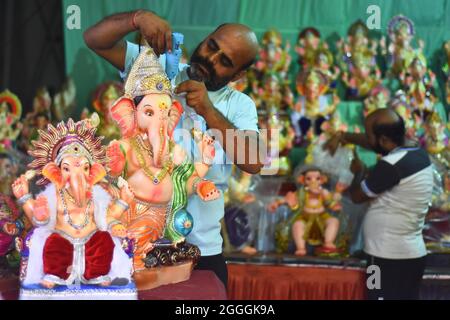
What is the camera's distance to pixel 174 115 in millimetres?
1528

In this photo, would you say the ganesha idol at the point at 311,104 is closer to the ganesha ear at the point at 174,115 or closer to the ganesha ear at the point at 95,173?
the ganesha ear at the point at 174,115

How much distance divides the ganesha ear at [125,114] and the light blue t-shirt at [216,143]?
103 mm

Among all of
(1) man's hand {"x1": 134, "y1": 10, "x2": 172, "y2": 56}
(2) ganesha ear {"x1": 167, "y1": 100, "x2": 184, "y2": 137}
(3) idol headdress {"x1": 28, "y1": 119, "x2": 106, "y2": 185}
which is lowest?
(3) idol headdress {"x1": 28, "y1": 119, "x2": 106, "y2": 185}

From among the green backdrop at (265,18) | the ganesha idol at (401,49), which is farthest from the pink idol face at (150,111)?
the ganesha idol at (401,49)

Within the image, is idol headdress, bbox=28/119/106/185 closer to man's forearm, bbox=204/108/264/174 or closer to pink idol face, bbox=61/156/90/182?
pink idol face, bbox=61/156/90/182

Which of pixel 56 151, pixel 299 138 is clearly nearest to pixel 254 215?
pixel 299 138

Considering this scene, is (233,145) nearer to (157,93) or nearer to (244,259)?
(157,93)

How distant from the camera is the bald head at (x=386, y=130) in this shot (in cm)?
229

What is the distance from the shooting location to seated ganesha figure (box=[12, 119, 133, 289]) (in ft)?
4.63

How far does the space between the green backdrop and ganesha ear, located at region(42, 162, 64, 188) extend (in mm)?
707

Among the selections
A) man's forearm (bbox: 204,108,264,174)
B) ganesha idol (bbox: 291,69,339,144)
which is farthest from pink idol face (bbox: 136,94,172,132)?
ganesha idol (bbox: 291,69,339,144)

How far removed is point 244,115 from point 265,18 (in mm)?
1162

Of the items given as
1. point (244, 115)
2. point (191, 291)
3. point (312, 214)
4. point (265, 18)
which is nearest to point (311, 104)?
point (265, 18)

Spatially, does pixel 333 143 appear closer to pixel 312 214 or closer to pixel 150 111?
pixel 312 214
